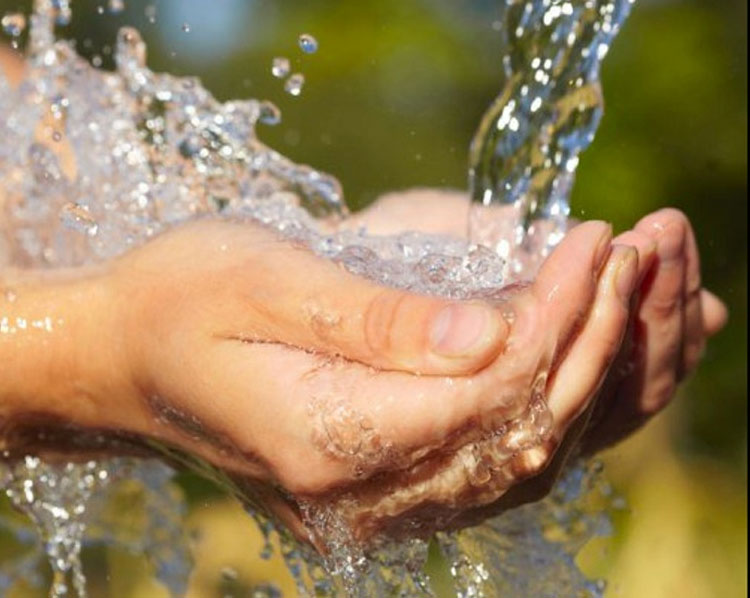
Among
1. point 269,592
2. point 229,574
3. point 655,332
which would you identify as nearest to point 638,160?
point 229,574

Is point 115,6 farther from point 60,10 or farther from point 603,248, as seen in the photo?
point 603,248

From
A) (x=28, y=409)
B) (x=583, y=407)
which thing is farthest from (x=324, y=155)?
(x=583, y=407)

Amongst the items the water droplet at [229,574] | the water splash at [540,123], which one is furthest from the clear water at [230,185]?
the water droplet at [229,574]

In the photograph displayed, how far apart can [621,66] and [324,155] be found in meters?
1.99

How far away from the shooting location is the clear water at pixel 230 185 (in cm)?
139

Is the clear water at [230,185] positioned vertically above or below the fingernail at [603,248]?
below

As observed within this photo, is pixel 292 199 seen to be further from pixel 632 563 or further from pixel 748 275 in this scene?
pixel 748 275

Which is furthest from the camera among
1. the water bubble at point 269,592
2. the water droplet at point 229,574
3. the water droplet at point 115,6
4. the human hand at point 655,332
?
the water droplet at point 229,574

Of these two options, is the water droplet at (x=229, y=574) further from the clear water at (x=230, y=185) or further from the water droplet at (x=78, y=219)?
the water droplet at (x=78, y=219)

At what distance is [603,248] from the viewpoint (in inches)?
39.0

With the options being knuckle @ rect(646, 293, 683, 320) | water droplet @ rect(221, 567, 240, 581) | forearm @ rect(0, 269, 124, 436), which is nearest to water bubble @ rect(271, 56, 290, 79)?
forearm @ rect(0, 269, 124, 436)

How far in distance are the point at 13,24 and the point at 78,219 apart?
377 mm

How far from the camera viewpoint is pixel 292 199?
4.97 ft

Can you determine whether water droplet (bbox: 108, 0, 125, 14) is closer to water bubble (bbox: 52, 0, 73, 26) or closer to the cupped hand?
water bubble (bbox: 52, 0, 73, 26)
